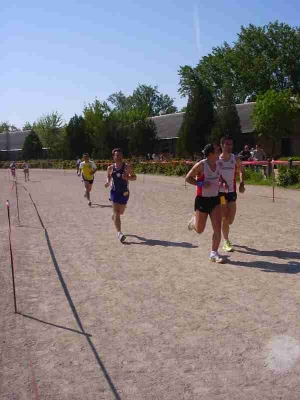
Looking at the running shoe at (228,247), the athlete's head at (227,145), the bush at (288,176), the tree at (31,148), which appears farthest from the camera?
the tree at (31,148)

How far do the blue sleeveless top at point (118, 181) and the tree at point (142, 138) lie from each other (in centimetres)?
3747

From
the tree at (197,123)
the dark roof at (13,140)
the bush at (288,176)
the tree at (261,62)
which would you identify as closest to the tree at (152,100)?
the dark roof at (13,140)

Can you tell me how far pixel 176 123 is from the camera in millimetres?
56938

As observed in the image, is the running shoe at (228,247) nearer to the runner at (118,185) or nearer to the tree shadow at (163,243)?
the tree shadow at (163,243)

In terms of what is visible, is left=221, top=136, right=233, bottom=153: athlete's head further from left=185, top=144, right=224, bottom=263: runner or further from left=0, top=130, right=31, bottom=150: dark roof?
left=0, top=130, right=31, bottom=150: dark roof

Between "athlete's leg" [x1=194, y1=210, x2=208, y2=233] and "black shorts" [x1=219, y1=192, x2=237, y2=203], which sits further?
"black shorts" [x1=219, y1=192, x2=237, y2=203]

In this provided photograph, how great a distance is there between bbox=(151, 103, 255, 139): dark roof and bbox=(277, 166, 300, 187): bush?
2445 cm

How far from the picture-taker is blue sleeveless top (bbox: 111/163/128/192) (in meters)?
10.1

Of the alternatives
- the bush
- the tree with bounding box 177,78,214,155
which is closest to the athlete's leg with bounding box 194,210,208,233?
the bush

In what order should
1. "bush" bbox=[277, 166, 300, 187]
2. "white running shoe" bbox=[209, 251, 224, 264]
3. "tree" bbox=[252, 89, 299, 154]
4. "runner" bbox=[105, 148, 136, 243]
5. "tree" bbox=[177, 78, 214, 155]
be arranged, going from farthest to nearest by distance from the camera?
"tree" bbox=[177, 78, 214, 155] → "tree" bbox=[252, 89, 299, 154] → "bush" bbox=[277, 166, 300, 187] → "runner" bbox=[105, 148, 136, 243] → "white running shoe" bbox=[209, 251, 224, 264]

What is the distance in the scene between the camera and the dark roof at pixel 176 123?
47.8 m

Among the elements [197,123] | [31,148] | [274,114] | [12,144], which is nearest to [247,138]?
[274,114]

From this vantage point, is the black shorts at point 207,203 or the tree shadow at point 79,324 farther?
the black shorts at point 207,203

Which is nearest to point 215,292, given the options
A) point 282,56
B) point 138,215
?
point 138,215
